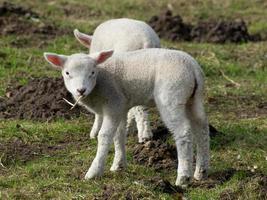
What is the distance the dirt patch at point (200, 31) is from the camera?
1475 centimetres

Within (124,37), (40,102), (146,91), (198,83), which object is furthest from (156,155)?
(40,102)

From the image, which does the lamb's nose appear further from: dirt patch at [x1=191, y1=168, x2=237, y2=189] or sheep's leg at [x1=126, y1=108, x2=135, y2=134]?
sheep's leg at [x1=126, y1=108, x2=135, y2=134]

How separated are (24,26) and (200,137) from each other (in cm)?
700

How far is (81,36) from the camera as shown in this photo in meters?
9.59

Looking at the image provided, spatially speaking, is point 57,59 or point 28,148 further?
point 28,148

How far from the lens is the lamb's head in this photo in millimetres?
7762

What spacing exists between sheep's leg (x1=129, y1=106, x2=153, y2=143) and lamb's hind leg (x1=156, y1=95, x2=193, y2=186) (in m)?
1.50

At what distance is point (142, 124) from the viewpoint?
371 inches

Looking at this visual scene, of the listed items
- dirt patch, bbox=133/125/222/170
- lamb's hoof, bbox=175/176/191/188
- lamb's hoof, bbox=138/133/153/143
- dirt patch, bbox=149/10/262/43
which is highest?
lamb's hoof, bbox=175/176/191/188

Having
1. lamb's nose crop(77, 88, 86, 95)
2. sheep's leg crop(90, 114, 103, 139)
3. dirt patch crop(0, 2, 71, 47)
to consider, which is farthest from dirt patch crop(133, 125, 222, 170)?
dirt patch crop(0, 2, 71, 47)

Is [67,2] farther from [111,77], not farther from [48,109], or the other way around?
[111,77]

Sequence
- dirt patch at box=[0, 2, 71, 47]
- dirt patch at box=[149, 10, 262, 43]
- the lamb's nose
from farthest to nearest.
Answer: dirt patch at box=[149, 10, 262, 43]
dirt patch at box=[0, 2, 71, 47]
the lamb's nose

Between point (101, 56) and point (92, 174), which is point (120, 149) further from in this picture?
point (101, 56)

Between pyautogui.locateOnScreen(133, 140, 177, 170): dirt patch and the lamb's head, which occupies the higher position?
the lamb's head
